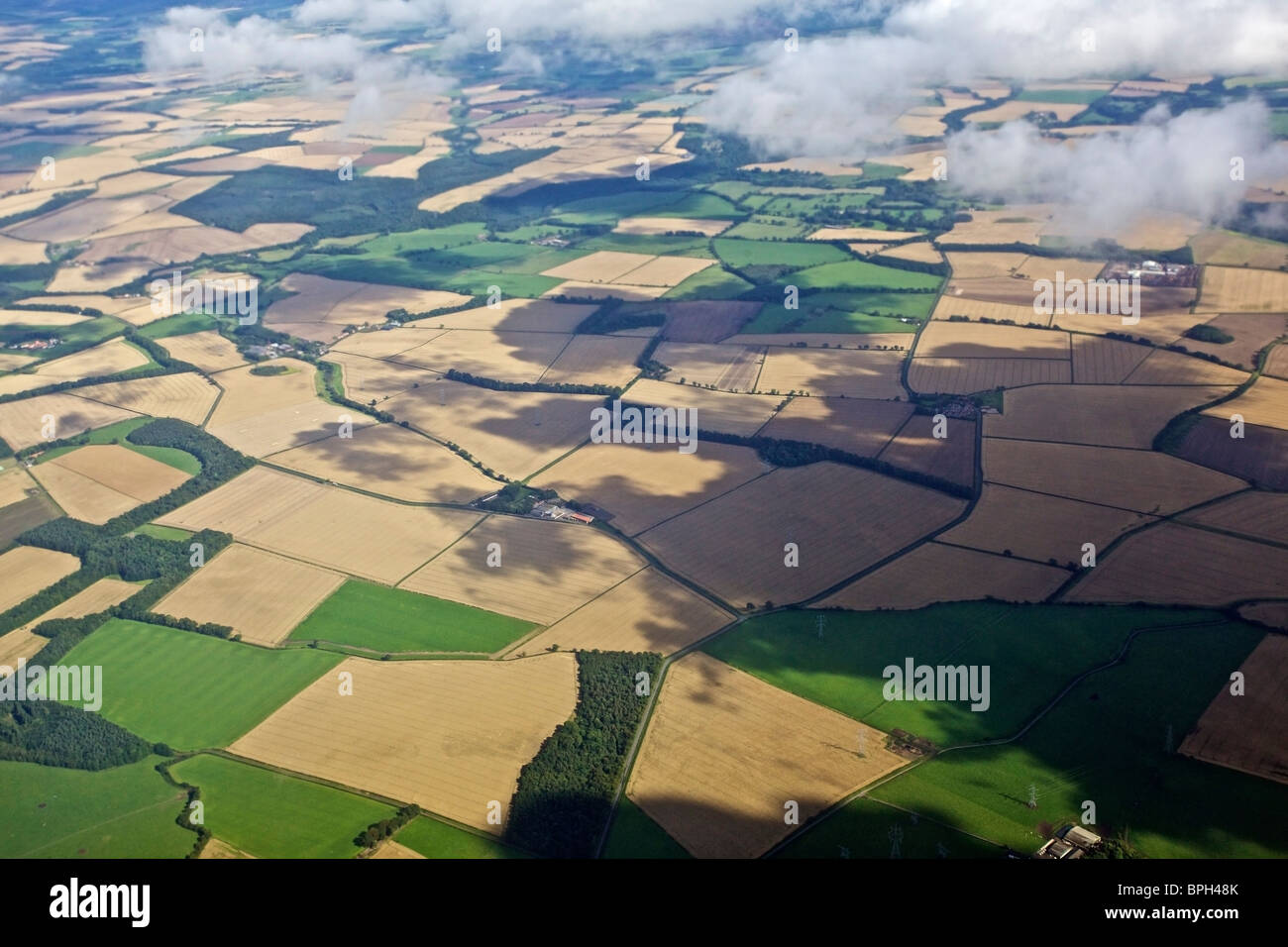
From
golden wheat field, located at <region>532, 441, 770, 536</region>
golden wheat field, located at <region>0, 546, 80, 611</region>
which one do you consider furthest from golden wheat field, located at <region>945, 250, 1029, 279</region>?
golden wheat field, located at <region>0, 546, 80, 611</region>

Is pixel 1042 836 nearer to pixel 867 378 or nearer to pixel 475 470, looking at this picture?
pixel 475 470

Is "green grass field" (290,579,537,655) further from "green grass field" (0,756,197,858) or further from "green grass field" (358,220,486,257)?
"green grass field" (358,220,486,257)

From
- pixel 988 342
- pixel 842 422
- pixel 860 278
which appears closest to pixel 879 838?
pixel 842 422

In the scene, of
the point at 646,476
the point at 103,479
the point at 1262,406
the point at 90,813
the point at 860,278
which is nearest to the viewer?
the point at 90,813

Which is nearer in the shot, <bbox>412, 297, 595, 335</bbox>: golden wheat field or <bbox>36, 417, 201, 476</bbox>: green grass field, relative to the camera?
<bbox>36, 417, 201, 476</bbox>: green grass field

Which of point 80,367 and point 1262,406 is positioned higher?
point 1262,406

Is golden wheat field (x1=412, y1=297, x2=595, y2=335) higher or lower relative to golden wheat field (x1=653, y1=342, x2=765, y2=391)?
higher

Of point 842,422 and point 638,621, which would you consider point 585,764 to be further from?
point 842,422

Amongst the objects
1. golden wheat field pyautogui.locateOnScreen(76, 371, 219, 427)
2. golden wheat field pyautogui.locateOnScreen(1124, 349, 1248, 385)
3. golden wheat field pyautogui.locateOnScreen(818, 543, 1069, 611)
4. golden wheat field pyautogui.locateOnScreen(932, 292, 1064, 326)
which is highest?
golden wheat field pyautogui.locateOnScreen(932, 292, 1064, 326)
